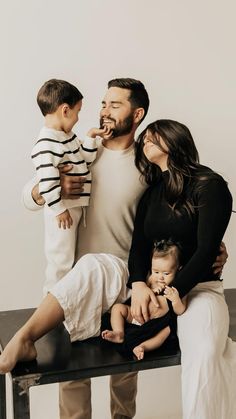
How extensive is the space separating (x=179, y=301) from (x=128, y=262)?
22 cm

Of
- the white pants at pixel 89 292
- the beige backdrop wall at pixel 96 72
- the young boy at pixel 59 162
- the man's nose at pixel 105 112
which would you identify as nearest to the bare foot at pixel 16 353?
the white pants at pixel 89 292

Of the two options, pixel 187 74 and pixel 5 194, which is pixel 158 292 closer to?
pixel 5 194

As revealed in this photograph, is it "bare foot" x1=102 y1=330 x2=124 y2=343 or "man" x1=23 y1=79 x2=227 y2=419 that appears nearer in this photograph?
"bare foot" x1=102 y1=330 x2=124 y2=343

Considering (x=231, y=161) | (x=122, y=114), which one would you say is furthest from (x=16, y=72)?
(x=231, y=161)

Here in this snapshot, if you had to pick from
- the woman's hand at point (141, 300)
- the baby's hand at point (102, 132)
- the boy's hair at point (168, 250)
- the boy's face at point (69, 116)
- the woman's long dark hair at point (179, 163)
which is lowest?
the woman's hand at point (141, 300)

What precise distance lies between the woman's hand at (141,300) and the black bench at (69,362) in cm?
9

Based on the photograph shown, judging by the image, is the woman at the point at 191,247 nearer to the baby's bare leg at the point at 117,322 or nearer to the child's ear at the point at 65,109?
the baby's bare leg at the point at 117,322

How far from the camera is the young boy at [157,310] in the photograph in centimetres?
163

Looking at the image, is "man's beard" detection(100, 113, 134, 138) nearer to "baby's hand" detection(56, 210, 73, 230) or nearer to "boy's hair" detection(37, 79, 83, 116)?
"boy's hair" detection(37, 79, 83, 116)

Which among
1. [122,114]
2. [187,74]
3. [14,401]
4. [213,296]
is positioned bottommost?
[14,401]

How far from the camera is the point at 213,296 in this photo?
1704 millimetres

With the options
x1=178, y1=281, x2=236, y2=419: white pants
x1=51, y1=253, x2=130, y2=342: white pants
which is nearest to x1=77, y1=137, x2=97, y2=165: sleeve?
x1=51, y1=253, x2=130, y2=342: white pants

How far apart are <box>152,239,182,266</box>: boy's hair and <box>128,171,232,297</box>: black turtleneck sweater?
2cm

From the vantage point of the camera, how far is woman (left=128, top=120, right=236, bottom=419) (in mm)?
1566
